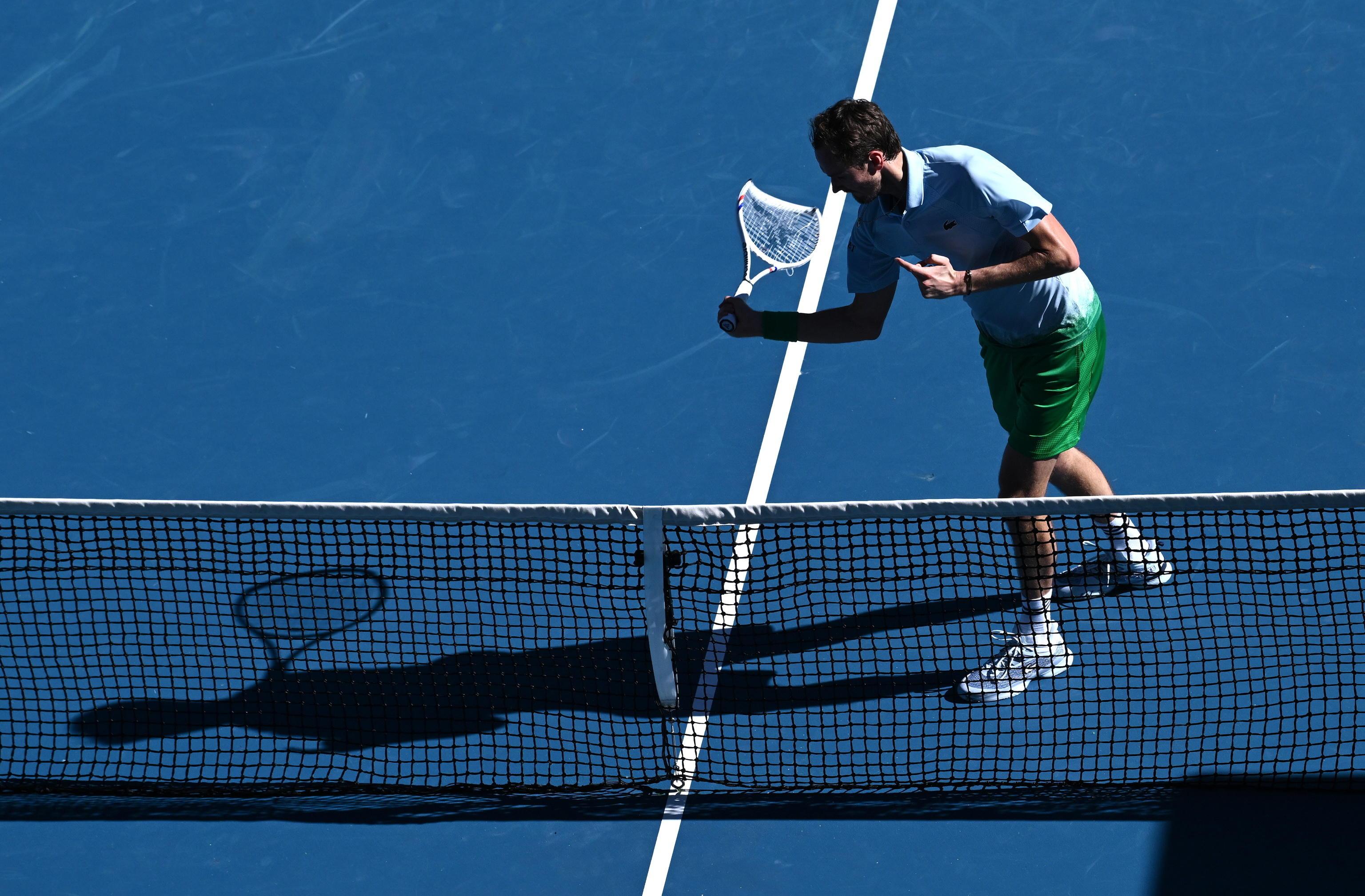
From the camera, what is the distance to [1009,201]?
16.4 ft

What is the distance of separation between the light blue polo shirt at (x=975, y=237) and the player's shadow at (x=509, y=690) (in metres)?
1.15

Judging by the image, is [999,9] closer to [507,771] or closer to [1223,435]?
→ [1223,435]

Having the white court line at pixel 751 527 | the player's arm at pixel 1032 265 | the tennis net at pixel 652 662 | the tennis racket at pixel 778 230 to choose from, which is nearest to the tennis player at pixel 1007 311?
the player's arm at pixel 1032 265

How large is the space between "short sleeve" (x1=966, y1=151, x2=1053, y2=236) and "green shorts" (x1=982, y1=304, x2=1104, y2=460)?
486 mm

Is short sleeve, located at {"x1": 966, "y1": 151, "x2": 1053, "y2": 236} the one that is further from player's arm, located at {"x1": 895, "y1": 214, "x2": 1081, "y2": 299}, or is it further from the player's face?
the player's face

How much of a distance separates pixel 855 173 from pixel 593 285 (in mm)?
2890

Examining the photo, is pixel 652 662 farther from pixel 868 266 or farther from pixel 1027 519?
pixel 868 266

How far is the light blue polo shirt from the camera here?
5.03m

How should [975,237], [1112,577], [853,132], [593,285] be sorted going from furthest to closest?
1. [593,285]
2. [1112,577]
3. [975,237]
4. [853,132]

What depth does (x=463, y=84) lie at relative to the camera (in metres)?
8.79

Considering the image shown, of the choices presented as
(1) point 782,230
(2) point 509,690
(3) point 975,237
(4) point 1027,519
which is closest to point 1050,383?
(4) point 1027,519

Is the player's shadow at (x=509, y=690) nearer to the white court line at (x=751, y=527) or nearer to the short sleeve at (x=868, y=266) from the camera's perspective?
the white court line at (x=751, y=527)

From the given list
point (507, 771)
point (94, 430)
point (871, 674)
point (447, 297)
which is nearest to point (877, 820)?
point (871, 674)

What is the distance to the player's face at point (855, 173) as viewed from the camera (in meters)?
4.93
